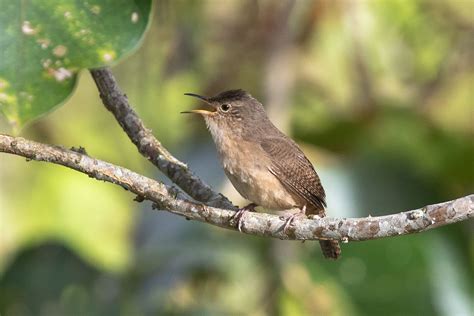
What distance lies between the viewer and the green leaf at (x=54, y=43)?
2846 mm

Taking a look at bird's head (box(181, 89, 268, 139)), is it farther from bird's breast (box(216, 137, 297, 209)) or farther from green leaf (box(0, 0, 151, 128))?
green leaf (box(0, 0, 151, 128))

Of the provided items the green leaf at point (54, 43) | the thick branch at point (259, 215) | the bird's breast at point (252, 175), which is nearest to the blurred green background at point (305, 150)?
the bird's breast at point (252, 175)

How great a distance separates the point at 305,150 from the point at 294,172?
5.22 feet

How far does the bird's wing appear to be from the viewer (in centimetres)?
434

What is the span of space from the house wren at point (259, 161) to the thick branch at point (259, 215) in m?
0.96

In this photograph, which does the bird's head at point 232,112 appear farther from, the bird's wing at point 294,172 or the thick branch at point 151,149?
the thick branch at point 151,149

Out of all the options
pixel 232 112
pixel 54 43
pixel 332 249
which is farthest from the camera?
pixel 232 112

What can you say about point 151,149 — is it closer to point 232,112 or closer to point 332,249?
point 332,249

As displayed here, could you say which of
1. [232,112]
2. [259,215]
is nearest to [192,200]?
[259,215]

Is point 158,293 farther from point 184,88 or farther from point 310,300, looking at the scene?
point 184,88

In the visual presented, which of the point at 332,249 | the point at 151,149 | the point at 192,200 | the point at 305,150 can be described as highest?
the point at 305,150

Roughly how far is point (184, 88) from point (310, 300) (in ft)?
6.44

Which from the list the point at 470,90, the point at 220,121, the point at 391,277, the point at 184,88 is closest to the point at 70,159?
the point at 220,121

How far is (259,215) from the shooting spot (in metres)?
3.11
